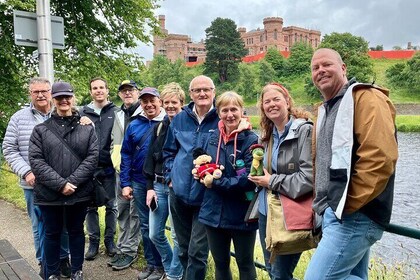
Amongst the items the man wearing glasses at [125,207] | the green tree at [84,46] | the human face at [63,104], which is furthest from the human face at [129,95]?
the green tree at [84,46]

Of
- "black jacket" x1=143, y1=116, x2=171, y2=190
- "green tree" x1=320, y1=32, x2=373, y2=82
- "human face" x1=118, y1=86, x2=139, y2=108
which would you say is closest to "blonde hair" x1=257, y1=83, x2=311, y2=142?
"black jacket" x1=143, y1=116, x2=171, y2=190

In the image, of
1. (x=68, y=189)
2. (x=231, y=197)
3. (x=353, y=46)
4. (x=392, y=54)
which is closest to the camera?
(x=231, y=197)

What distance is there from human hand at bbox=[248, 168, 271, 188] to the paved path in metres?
2.03

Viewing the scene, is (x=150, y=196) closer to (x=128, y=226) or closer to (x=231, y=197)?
(x=128, y=226)

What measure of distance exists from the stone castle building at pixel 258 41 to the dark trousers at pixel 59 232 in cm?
10390

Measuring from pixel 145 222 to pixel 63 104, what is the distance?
141cm

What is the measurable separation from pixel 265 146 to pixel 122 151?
174cm

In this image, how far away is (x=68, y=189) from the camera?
3.37 m

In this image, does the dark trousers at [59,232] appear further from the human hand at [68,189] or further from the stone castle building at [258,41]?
the stone castle building at [258,41]

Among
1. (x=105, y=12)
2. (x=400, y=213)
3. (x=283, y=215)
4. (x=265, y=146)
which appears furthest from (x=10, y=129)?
(x=400, y=213)

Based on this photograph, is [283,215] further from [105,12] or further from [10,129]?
[105,12]

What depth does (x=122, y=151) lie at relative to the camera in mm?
3986

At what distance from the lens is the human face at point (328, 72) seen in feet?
7.52

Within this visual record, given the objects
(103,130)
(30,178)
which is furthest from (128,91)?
(30,178)
